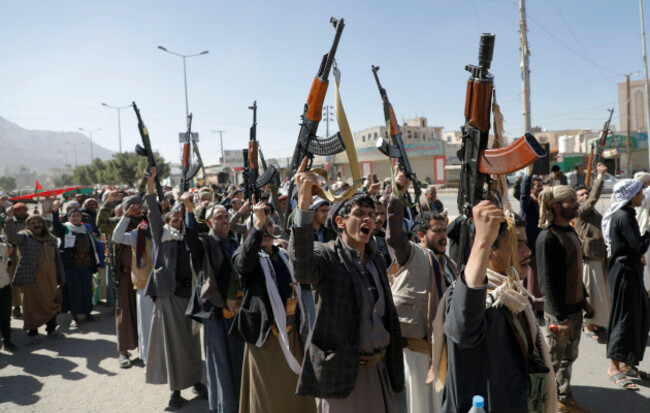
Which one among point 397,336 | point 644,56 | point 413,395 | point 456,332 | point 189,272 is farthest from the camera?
point 644,56

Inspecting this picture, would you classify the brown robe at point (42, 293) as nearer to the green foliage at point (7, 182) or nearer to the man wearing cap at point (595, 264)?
A: the man wearing cap at point (595, 264)

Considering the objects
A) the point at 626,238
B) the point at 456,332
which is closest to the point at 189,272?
the point at 456,332

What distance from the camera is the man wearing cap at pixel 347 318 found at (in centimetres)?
251

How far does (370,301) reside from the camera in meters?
2.67

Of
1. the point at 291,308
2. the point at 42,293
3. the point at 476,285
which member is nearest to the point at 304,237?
the point at 476,285

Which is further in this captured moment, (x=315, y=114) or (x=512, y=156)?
(x=315, y=114)

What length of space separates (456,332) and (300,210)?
3.44ft

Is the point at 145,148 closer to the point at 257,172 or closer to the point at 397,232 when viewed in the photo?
the point at 257,172

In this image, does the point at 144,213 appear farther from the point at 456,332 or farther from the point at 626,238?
the point at 626,238

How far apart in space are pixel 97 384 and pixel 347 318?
164 inches

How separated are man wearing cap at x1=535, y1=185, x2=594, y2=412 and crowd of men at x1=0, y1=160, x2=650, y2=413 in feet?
0.04

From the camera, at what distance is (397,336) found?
2791mm

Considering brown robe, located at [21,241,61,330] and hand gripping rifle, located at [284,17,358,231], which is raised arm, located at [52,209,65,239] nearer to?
brown robe, located at [21,241,61,330]

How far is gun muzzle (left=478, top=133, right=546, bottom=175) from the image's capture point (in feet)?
6.16
